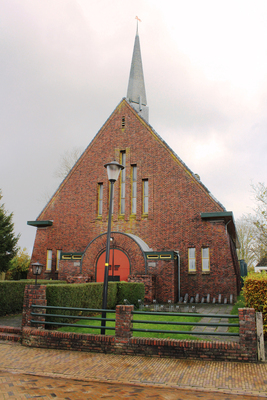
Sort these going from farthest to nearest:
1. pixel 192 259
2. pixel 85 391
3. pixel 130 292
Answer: pixel 192 259 → pixel 130 292 → pixel 85 391

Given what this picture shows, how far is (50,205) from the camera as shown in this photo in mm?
25781

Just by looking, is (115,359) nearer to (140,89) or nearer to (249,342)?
(249,342)

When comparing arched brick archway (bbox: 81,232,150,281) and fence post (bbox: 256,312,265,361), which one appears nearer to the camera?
fence post (bbox: 256,312,265,361)

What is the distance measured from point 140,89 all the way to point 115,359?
97.2 ft

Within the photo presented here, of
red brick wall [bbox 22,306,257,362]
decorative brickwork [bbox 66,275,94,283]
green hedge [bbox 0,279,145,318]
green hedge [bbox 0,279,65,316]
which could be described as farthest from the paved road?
decorative brickwork [bbox 66,275,94,283]

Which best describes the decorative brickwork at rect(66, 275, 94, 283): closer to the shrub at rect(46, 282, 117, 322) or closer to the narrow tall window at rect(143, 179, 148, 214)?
the shrub at rect(46, 282, 117, 322)

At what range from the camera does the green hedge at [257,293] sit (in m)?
8.86

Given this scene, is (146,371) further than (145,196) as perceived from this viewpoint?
No

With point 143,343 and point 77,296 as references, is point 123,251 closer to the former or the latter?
point 77,296

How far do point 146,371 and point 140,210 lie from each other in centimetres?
1577

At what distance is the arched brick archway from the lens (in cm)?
1912

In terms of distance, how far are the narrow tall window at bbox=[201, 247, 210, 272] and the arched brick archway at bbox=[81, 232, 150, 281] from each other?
140 inches

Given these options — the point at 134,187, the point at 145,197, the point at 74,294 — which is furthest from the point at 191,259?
the point at 74,294

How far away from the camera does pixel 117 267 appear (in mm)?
19891
